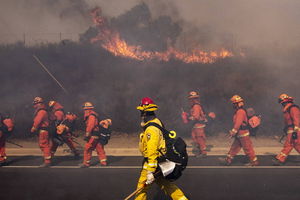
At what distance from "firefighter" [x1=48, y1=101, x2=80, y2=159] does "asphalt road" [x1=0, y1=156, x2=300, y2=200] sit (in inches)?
25.7

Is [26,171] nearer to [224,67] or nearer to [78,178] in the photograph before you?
[78,178]

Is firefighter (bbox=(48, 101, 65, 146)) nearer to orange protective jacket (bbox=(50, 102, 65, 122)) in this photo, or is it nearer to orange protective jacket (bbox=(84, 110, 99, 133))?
orange protective jacket (bbox=(50, 102, 65, 122))

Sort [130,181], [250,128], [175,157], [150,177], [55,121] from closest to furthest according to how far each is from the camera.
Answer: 1. [150,177]
2. [175,157]
3. [130,181]
4. [250,128]
5. [55,121]

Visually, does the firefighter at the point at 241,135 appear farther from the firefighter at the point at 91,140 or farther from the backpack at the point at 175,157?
the backpack at the point at 175,157

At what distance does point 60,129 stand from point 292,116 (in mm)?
6643

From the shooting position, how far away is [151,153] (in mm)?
4633

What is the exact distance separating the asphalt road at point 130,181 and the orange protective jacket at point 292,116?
3.67 ft

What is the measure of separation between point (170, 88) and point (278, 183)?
467 inches

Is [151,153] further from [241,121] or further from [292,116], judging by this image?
[292,116]

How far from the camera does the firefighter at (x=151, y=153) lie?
462 centimetres

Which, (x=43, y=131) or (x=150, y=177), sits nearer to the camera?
(x=150, y=177)

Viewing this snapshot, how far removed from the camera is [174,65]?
22.8 m

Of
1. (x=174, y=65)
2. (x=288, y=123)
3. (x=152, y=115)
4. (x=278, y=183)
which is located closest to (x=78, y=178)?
(x=152, y=115)

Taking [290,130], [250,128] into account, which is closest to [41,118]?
[250,128]
